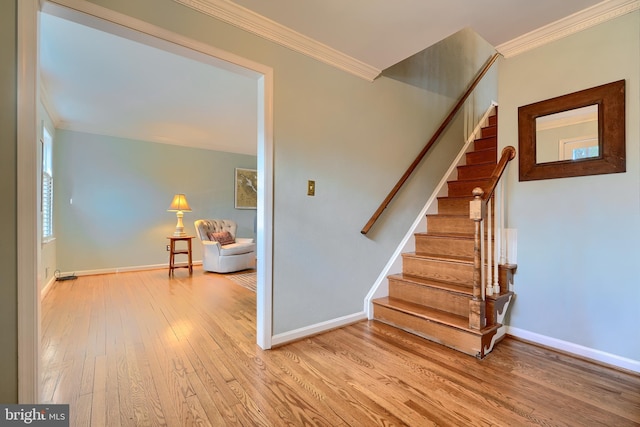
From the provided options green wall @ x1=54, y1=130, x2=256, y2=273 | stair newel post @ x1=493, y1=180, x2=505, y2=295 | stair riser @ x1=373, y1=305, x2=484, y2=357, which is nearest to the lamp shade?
green wall @ x1=54, y1=130, x2=256, y2=273

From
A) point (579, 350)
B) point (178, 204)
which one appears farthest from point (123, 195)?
point (579, 350)

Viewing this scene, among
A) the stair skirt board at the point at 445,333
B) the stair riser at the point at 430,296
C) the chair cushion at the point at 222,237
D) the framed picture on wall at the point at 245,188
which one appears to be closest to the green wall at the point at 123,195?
the framed picture on wall at the point at 245,188

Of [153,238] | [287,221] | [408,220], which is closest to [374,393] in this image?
[287,221]

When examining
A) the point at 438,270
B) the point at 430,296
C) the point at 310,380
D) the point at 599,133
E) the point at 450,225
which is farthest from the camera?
the point at 450,225

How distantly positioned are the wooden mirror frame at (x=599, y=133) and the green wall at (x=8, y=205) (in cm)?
303

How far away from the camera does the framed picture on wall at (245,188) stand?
6.04 m

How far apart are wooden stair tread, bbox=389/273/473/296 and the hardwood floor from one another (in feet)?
1.44

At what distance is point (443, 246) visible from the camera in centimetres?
269

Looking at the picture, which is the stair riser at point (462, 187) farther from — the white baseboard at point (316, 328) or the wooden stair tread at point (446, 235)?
the white baseboard at point (316, 328)

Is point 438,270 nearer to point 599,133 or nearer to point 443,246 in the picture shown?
point 443,246

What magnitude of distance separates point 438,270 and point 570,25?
199cm

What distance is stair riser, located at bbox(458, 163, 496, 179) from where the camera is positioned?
3.13 meters

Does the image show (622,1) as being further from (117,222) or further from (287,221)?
(117,222)

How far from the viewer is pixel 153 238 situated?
502 cm
